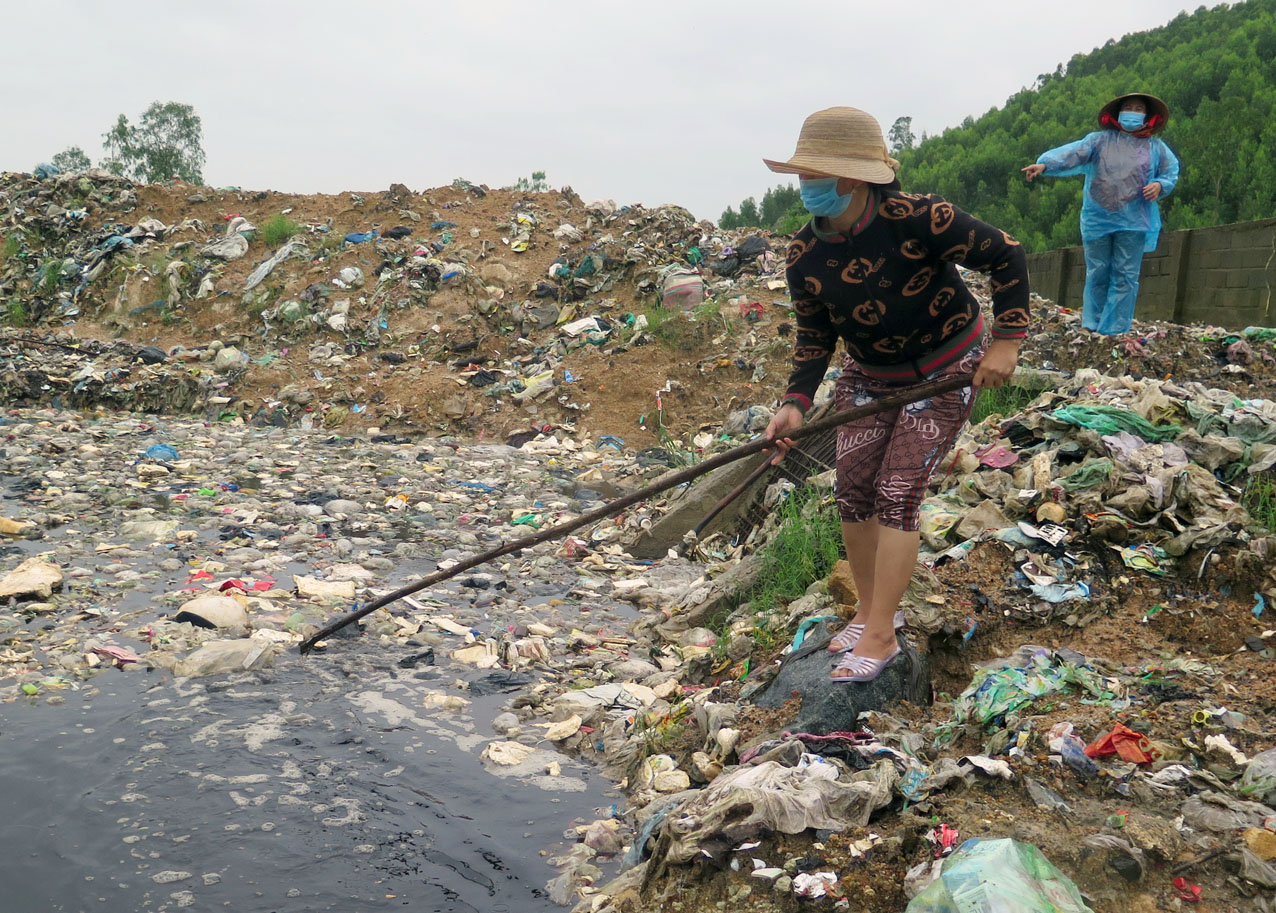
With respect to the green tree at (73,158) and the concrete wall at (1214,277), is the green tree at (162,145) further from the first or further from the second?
the concrete wall at (1214,277)

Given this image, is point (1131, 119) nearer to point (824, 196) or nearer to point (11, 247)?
point (824, 196)

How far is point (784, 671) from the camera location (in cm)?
273

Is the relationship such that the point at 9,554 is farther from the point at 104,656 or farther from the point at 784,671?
the point at 784,671

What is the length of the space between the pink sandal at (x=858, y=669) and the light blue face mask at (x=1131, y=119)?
4599 millimetres

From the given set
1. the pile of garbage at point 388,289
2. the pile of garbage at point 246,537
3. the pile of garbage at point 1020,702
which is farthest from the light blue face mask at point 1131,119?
the pile of garbage at point 246,537

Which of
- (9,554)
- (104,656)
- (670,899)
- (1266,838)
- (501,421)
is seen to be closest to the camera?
(1266,838)

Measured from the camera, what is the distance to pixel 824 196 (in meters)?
2.11

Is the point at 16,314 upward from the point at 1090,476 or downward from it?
downward

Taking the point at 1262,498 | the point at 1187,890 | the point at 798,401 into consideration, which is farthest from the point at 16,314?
the point at 1187,890

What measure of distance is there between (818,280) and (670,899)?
1.53 meters

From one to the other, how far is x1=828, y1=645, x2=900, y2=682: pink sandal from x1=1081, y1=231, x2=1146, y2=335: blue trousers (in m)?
4.55

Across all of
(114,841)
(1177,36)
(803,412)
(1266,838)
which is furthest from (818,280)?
(1177,36)

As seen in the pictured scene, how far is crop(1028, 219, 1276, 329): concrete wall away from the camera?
804 centimetres

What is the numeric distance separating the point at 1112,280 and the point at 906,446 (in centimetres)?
456
